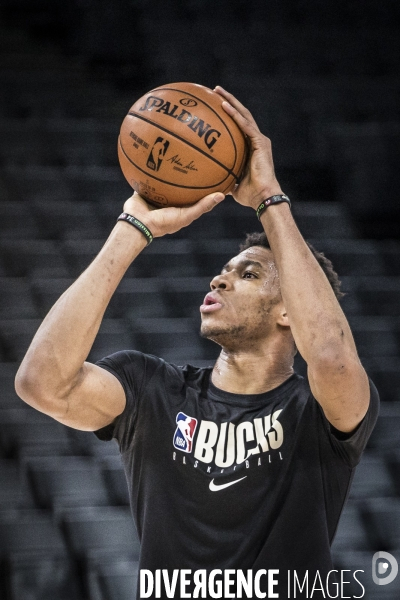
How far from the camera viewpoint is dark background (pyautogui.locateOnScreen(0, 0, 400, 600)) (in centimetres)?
275

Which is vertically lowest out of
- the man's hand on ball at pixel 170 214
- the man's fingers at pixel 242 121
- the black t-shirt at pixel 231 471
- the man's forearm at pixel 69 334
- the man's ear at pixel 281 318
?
the black t-shirt at pixel 231 471

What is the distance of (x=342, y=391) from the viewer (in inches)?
64.2

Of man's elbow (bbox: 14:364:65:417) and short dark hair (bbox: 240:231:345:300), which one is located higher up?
short dark hair (bbox: 240:231:345:300)

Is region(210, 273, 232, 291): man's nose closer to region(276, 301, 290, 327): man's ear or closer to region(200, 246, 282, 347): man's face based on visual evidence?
region(200, 246, 282, 347): man's face

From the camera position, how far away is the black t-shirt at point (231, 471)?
5.55 ft

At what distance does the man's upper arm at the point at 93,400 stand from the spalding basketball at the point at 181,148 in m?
0.40

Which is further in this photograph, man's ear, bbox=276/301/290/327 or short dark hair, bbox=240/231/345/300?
short dark hair, bbox=240/231/345/300

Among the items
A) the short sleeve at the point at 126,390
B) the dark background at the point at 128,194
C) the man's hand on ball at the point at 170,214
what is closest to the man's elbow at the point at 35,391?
the short sleeve at the point at 126,390

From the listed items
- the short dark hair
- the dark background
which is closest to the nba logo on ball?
the short dark hair

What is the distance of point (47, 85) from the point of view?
3625 mm

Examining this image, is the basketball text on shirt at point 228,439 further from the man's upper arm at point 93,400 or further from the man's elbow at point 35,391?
the man's elbow at point 35,391

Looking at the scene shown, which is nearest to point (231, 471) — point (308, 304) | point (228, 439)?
point (228, 439)

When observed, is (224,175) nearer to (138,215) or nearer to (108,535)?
(138,215)

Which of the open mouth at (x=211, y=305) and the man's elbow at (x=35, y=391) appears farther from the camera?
the open mouth at (x=211, y=305)
